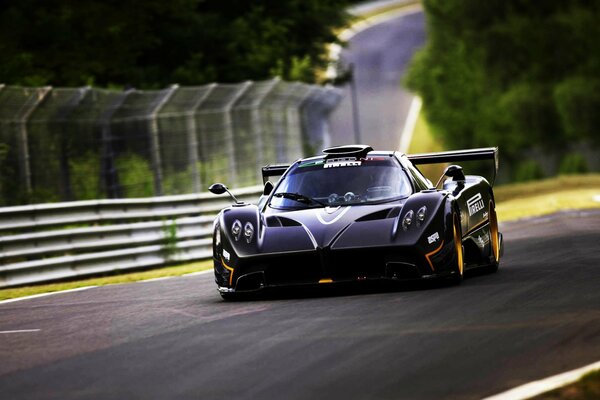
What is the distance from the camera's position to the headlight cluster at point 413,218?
11.2 meters

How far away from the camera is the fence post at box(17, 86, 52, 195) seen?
18.3 meters

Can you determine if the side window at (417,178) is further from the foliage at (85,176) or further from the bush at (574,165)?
the bush at (574,165)

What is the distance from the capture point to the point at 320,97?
92.2 feet

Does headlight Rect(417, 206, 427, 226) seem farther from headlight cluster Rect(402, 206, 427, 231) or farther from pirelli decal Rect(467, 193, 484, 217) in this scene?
pirelli decal Rect(467, 193, 484, 217)

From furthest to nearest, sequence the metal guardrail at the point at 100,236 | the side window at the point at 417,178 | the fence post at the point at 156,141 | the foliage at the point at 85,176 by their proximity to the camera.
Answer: the fence post at the point at 156,141, the foliage at the point at 85,176, the metal guardrail at the point at 100,236, the side window at the point at 417,178

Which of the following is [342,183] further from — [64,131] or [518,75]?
[518,75]

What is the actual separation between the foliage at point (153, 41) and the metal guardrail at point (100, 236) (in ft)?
23.0

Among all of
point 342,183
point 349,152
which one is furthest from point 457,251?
point 349,152

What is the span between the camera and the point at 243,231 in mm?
11617

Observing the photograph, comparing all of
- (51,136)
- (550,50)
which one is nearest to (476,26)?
(550,50)

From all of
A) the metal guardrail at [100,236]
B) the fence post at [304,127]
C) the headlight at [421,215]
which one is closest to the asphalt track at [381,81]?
the fence post at [304,127]

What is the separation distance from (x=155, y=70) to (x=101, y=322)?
2107cm

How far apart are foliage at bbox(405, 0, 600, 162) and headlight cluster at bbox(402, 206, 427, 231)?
38.1m

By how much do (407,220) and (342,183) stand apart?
4.14 ft
